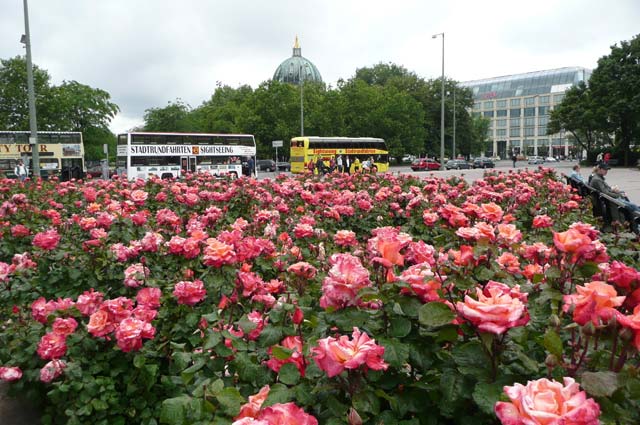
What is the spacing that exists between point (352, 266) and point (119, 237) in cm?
331

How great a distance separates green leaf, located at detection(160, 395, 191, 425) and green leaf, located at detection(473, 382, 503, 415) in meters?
0.85

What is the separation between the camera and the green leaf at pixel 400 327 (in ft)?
5.17

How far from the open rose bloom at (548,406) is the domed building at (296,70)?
408 ft

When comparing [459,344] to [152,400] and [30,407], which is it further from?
[30,407]

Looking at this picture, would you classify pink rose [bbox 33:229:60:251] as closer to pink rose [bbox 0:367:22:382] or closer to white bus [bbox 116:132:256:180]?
pink rose [bbox 0:367:22:382]

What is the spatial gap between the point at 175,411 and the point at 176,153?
30.8 metres

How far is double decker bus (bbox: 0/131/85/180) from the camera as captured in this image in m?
34.3

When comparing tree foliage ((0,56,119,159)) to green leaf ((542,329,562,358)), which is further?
tree foliage ((0,56,119,159))

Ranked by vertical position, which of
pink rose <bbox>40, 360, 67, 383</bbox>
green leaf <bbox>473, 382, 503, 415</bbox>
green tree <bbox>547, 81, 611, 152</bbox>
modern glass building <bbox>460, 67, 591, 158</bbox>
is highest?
modern glass building <bbox>460, 67, 591, 158</bbox>

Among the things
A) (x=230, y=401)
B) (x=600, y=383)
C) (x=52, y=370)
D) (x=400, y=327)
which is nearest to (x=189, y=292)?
(x=52, y=370)

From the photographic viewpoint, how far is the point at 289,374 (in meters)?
Result: 1.55

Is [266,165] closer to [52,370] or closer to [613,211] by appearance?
[613,211]

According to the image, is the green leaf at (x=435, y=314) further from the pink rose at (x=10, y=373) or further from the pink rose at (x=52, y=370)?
the pink rose at (x=10, y=373)

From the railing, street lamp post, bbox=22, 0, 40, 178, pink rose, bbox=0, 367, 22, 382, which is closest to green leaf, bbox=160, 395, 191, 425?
pink rose, bbox=0, 367, 22, 382
